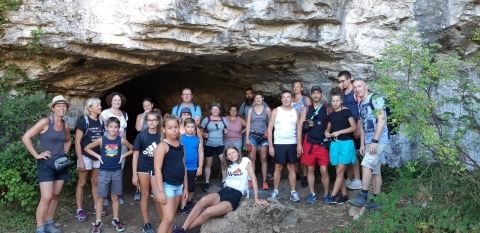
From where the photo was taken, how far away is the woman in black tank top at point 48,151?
18.3 feet

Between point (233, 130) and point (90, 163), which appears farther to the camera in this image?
point (233, 130)

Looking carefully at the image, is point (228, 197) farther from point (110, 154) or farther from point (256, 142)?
point (256, 142)

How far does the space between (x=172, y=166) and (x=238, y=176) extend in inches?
44.4

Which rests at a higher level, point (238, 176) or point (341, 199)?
point (238, 176)

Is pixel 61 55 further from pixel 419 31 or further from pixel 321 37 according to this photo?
pixel 419 31

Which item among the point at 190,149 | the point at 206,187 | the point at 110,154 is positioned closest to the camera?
the point at 110,154

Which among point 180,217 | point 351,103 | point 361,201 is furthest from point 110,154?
point 351,103

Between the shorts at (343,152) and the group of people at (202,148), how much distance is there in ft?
0.04

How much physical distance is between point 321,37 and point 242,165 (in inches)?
93.2

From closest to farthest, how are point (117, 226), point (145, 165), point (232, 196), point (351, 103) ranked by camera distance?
point (145, 165) < point (232, 196) < point (117, 226) < point (351, 103)

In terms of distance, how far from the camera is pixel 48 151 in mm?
5625

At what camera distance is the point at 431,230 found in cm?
502

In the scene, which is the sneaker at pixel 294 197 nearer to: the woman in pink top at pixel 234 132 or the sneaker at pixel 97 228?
the woman in pink top at pixel 234 132

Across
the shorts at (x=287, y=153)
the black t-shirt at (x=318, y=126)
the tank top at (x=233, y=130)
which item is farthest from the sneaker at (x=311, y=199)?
the tank top at (x=233, y=130)
